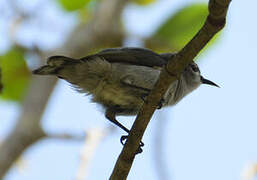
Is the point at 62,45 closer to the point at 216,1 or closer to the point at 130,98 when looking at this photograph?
the point at 130,98

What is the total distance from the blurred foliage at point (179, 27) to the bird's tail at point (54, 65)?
262cm

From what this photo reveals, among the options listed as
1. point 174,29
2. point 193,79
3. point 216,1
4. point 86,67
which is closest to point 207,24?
point 216,1

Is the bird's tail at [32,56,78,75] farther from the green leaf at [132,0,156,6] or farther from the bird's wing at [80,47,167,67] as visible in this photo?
the green leaf at [132,0,156,6]

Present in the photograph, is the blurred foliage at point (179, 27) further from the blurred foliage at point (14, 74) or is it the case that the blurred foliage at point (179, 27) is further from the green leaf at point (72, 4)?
the blurred foliage at point (14, 74)

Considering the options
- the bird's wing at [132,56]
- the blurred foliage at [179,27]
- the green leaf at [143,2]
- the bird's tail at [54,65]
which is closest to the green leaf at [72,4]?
the green leaf at [143,2]

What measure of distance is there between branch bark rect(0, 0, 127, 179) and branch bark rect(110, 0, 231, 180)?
7.68 ft

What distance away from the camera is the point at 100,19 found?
7.54m

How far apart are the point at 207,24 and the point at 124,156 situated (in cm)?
140

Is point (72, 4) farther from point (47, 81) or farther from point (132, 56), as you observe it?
point (132, 56)

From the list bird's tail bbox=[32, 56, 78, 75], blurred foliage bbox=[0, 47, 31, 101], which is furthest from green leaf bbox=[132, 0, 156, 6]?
bird's tail bbox=[32, 56, 78, 75]

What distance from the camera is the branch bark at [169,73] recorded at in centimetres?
273

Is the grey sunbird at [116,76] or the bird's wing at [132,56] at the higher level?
the bird's wing at [132,56]

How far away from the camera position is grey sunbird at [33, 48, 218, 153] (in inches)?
189

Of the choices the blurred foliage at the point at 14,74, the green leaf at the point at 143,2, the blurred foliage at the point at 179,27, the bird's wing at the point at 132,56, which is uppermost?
the green leaf at the point at 143,2
